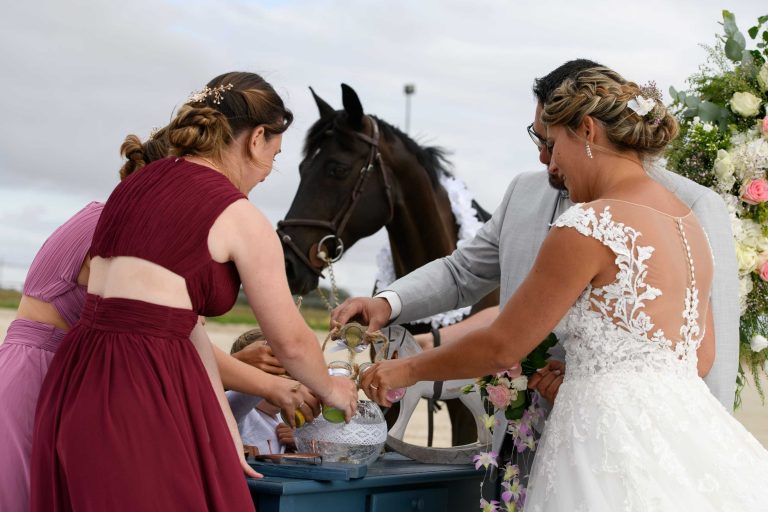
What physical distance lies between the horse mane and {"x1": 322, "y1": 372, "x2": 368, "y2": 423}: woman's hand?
10.3 feet

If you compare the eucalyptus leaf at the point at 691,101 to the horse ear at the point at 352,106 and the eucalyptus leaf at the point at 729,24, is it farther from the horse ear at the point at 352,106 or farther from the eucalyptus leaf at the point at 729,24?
the horse ear at the point at 352,106

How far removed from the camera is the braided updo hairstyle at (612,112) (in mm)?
2463

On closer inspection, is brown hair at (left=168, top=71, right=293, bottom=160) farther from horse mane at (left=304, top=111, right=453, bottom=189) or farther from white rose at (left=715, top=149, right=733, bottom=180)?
horse mane at (left=304, top=111, right=453, bottom=189)

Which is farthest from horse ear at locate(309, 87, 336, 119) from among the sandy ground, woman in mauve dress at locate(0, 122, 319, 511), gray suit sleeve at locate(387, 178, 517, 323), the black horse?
the sandy ground

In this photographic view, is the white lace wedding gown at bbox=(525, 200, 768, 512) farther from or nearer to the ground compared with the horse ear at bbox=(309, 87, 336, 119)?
nearer to the ground

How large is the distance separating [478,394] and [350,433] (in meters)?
0.75

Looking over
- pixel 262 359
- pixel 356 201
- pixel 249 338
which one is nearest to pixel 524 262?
pixel 262 359

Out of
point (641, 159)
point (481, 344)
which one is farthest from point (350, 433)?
point (641, 159)

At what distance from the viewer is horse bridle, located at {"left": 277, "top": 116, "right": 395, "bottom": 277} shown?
5.45 m

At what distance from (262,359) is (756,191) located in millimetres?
1671

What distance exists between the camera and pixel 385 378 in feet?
8.94

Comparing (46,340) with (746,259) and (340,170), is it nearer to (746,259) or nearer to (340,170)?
(746,259)

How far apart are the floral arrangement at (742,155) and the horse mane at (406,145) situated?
90.4 inches

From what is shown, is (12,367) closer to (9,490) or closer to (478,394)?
(9,490)
